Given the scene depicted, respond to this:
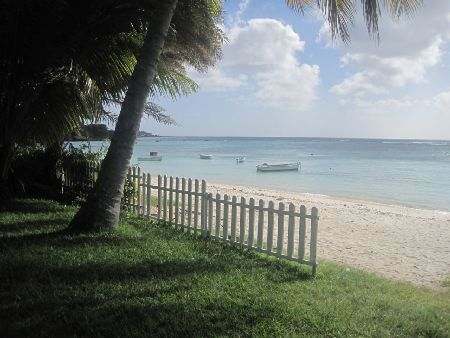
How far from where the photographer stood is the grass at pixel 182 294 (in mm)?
4504

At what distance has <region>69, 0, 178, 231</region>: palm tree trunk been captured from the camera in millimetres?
8281

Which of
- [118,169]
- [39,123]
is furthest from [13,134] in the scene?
[118,169]

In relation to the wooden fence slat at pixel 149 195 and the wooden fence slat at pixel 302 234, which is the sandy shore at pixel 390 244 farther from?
the wooden fence slat at pixel 149 195

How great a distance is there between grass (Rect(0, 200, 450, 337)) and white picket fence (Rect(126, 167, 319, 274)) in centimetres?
30

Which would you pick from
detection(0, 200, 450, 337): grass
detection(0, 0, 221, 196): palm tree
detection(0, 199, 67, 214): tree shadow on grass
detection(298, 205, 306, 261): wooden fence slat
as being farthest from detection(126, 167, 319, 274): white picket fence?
detection(0, 0, 221, 196): palm tree

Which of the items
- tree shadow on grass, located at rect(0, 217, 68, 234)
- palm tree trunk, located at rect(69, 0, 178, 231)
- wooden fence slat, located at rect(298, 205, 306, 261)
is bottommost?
tree shadow on grass, located at rect(0, 217, 68, 234)

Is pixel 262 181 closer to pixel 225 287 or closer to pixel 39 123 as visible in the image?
pixel 39 123

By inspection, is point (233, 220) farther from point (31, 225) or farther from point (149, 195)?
point (31, 225)

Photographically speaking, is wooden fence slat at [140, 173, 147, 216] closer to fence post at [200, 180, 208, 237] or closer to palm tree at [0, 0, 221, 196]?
palm tree at [0, 0, 221, 196]

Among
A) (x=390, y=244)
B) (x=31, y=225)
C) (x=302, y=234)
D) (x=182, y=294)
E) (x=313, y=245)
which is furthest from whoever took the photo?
(x=390, y=244)

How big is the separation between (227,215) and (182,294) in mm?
3305

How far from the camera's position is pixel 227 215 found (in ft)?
28.1

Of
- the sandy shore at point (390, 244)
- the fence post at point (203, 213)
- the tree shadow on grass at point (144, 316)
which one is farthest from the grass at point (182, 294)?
the sandy shore at point (390, 244)

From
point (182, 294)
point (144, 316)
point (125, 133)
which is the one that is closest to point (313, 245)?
point (182, 294)
